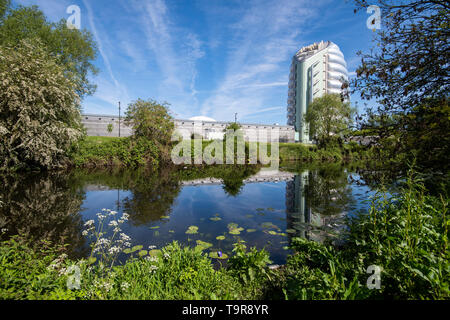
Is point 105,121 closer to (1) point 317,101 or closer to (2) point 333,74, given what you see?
(1) point 317,101

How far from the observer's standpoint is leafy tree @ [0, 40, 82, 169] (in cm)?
1262

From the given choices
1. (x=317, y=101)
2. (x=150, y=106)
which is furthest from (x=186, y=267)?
(x=317, y=101)

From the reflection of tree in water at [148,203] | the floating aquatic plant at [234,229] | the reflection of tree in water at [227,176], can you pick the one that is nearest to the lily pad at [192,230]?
the floating aquatic plant at [234,229]

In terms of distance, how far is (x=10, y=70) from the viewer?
1262 cm

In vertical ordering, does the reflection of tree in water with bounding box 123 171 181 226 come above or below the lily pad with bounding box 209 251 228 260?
above

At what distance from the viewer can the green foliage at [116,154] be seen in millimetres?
18828

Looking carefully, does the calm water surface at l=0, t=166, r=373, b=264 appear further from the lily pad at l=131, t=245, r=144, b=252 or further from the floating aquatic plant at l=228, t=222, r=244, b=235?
the lily pad at l=131, t=245, r=144, b=252

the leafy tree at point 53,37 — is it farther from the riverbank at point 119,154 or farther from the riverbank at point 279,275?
the riverbank at point 279,275

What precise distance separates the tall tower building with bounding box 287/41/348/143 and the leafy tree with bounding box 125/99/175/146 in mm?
48217

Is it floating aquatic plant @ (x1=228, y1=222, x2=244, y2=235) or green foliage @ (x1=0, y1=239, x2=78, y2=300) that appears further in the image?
floating aquatic plant @ (x1=228, y1=222, x2=244, y2=235)

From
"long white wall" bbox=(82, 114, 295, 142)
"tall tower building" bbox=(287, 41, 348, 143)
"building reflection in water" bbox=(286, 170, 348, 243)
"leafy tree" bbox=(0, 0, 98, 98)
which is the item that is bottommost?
→ "building reflection in water" bbox=(286, 170, 348, 243)

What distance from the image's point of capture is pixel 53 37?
22.4 metres

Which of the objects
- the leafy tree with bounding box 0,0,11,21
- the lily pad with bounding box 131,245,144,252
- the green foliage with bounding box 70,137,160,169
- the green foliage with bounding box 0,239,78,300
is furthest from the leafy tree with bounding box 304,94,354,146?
the leafy tree with bounding box 0,0,11,21
